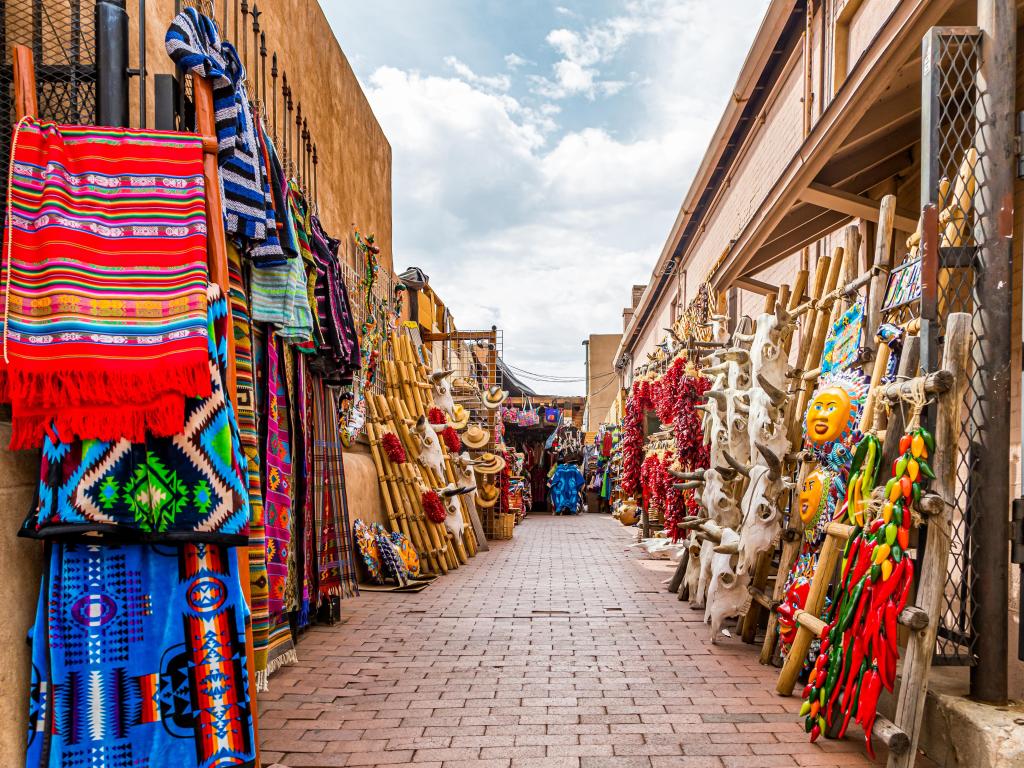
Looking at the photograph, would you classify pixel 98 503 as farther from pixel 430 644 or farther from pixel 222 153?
pixel 430 644

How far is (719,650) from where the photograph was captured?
4668mm

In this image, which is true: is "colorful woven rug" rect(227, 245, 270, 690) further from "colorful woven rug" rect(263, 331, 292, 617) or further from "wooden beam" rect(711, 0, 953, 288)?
"wooden beam" rect(711, 0, 953, 288)

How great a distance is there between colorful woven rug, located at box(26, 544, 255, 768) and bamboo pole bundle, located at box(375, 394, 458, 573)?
5417 millimetres

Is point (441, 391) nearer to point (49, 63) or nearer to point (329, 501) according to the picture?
point (329, 501)

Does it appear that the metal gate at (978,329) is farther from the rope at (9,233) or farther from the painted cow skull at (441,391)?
the painted cow skull at (441,391)

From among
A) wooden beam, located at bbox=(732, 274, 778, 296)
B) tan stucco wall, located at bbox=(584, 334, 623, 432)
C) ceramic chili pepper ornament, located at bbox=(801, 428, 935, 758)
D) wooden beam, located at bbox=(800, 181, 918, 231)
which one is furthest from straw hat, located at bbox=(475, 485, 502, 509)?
tan stucco wall, located at bbox=(584, 334, 623, 432)

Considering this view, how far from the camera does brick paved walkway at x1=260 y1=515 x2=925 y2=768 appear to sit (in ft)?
9.82

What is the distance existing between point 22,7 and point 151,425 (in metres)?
1.74

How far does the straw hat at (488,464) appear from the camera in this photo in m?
10.9

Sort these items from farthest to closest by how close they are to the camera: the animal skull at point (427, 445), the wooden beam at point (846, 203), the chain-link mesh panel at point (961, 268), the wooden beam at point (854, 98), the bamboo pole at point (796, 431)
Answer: the animal skull at point (427, 445) → the wooden beam at point (846, 203) → the bamboo pole at point (796, 431) → the wooden beam at point (854, 98) → the chain-link mesh panel at point (961, 268)

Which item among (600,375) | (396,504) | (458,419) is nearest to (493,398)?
(458,419)

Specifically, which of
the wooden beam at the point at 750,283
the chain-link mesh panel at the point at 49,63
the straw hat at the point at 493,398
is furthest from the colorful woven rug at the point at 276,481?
the straw hat at the point at 493,398

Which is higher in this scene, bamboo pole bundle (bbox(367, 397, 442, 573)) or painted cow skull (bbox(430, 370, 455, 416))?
painted cow skull (bbox(430, 370, 455, 416))

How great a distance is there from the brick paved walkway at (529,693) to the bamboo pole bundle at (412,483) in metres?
1.72
